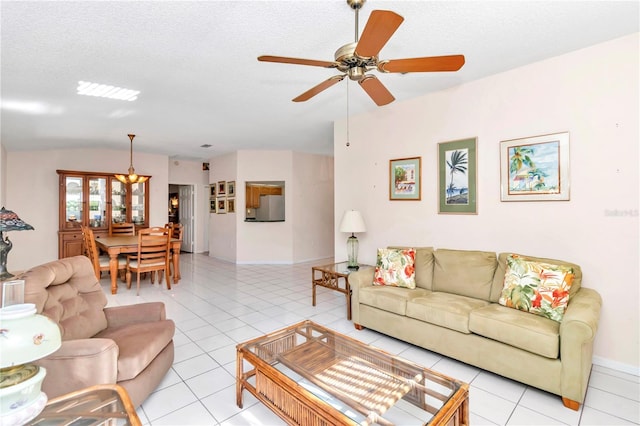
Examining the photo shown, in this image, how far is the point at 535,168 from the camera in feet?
9.30

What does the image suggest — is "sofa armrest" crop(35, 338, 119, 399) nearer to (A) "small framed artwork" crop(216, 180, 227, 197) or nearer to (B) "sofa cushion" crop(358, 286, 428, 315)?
(B) "sofa cushion" crop(358, 286, 428, 315)

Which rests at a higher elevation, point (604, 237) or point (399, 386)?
point (604, 237)

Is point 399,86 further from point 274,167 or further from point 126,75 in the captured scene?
point 274,167

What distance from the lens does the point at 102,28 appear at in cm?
214

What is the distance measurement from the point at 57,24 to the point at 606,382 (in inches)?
184

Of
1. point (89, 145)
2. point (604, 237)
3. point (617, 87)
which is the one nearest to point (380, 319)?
point (604, 237)

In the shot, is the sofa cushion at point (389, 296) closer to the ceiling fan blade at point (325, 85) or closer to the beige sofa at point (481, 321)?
the beige sofa at point (481, 321)

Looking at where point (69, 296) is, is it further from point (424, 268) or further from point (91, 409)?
point (424, 268)

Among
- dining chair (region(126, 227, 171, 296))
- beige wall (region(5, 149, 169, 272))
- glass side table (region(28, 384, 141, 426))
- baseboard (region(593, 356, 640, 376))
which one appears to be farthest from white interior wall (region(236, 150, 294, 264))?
glass side table (region(28, 384, 141, 426))

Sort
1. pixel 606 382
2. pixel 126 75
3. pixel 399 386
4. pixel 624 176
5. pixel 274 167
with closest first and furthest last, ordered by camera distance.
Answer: pixel 399 386
pixel 606 382
pixel 624 176
pixel 126 75
pixel 274 167

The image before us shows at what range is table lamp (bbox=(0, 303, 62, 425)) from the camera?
98 centimetres

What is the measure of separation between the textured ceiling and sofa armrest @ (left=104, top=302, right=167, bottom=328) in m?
2.04

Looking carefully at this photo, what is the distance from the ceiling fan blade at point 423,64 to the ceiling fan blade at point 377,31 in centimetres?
17

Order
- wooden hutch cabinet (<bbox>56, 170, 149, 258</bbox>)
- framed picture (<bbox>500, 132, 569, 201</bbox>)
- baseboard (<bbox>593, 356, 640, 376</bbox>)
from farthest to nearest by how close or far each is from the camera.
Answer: wooden hutch cabinet (<bbox>56, 170, 149, 258</bbox>) < framed picture (<bbox>500, 132, 569, 201</bbox>) < baseboard (<bbox>593, 356, 640, 376</bbox>)
